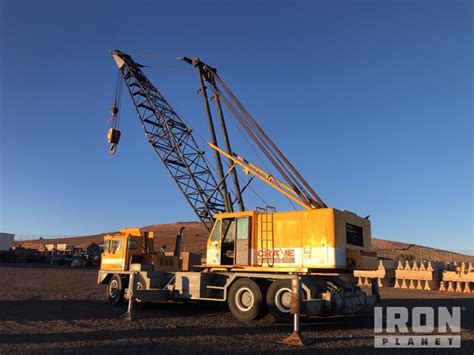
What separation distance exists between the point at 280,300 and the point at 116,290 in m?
7.38

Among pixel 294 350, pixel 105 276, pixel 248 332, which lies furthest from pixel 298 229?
pixel 105 276

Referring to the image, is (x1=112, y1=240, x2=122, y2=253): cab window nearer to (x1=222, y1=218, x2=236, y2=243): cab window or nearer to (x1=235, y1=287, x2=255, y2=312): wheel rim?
(x1=222, y1=218, x2=236, y2=243): cab window

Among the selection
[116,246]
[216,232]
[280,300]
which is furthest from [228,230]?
[116,246]

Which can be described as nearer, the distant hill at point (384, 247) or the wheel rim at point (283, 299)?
the wheel rim at point (283, 299)

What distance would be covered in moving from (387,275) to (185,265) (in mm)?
15796

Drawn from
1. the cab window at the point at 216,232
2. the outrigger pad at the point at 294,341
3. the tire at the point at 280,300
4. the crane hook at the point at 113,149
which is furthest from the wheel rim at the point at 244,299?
the crane hook at the point at 113,149

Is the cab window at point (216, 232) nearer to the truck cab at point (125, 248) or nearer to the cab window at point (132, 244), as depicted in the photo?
the truck cab at point (125, 248)

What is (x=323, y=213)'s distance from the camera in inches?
493

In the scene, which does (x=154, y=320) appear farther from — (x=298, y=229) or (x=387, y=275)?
(x=387, y=275)

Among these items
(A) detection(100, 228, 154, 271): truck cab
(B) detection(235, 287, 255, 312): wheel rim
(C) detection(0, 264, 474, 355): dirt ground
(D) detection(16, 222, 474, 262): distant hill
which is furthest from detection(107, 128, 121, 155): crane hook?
(D) detection(16, 222, 474, 262): distant hill

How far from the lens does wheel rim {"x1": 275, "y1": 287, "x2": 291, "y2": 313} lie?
12312 mm

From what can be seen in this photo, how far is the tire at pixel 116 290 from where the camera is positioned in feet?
55.1

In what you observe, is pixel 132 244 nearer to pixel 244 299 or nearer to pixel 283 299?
pixel 244 299

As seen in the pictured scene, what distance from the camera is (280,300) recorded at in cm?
1248
